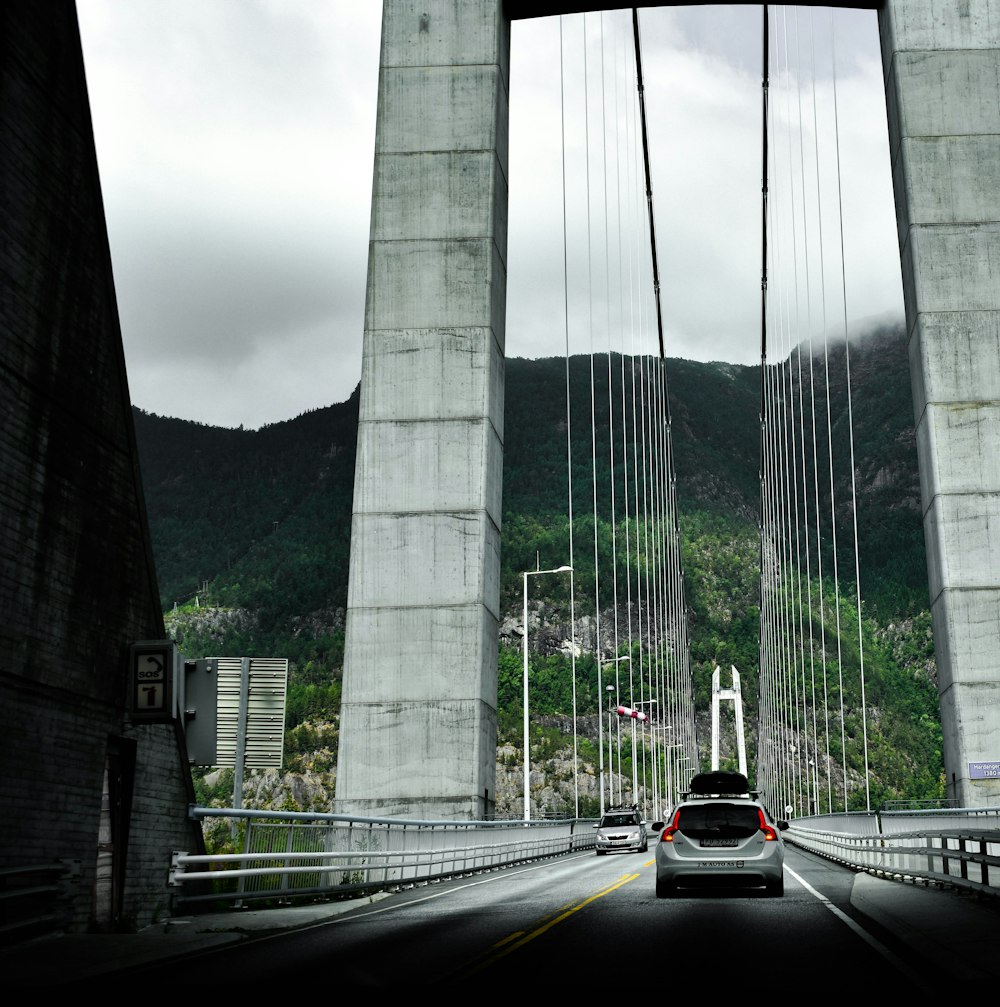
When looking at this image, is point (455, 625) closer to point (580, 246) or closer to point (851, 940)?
point (851, 940)

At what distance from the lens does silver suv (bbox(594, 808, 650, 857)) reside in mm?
44156

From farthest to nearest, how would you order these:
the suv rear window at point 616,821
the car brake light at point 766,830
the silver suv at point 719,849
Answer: the suv rear window at point 616,821, the car brake light at point 766,830, the silver suv at point 719,849

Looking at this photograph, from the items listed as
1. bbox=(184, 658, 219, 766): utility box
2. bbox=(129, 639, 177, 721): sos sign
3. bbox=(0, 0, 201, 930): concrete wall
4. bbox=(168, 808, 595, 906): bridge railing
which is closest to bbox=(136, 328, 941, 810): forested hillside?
bbox=(168, 808, 595, 906): bridge railing

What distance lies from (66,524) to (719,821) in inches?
372

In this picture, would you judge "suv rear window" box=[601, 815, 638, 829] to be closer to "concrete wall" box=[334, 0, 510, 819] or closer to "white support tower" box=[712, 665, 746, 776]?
"concrete wall" box=[334, 0, 510, 819]

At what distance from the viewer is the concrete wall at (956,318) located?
25.7 meters

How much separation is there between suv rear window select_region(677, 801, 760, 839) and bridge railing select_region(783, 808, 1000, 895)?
1.92 metres

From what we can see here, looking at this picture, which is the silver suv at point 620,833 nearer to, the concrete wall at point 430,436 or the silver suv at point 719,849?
the concrete wall at point 430,436

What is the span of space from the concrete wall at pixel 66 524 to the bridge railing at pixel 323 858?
25.3 inches

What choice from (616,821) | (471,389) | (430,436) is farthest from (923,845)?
(616,821)

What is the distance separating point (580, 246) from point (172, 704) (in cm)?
8396

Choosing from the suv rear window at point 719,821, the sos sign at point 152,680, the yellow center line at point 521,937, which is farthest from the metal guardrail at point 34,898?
the suv rear window at point 719,821

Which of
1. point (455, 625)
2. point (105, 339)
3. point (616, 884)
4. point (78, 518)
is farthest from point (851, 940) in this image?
point (455, 625)

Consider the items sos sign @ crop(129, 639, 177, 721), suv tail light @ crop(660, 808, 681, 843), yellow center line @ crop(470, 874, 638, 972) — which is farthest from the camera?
suv tail light @ crop(660, 808, 681, 843)
